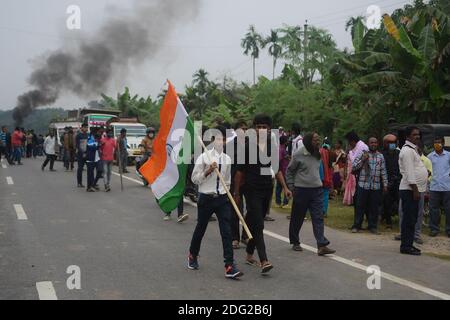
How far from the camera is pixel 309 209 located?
8148 millimetres

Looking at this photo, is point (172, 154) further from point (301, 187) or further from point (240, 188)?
point (301, 187)

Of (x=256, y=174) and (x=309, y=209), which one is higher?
(x=256, y=174)

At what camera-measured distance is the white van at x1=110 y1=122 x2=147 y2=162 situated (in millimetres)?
26688

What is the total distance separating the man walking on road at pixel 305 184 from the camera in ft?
26.7

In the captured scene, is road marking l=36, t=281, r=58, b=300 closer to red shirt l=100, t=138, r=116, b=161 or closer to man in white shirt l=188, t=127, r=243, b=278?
man in white shirt l=188, t=127, r=243, b=278

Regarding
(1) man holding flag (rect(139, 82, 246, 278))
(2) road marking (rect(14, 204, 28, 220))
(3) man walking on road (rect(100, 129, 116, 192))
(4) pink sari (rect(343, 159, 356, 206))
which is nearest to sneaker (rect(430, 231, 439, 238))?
(4) pink sari (rect(343, 159, 356, 206))

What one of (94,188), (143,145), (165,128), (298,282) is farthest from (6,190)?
(298,282)

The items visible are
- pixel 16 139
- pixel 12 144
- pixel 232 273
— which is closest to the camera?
pixel 232 273

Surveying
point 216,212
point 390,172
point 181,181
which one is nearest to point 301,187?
point 181,181

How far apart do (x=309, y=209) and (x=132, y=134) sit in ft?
67.3

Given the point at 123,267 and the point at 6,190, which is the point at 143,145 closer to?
the point at 6,190

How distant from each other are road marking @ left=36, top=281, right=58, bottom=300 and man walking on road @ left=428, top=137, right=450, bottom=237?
6841 mm

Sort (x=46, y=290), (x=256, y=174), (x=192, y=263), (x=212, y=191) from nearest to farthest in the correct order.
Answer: (x=46, y=290) < (x=212, y=191) < (x=192, y=263) < (x=256, y=174)
